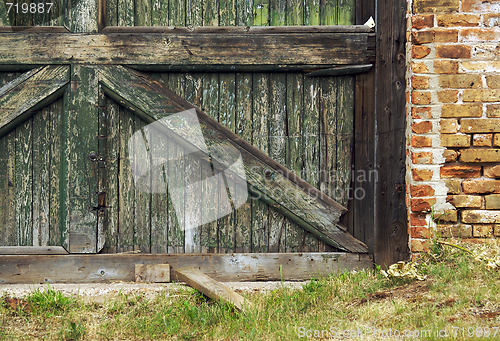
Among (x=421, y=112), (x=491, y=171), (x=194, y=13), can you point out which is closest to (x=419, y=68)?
(x=421, y=112)

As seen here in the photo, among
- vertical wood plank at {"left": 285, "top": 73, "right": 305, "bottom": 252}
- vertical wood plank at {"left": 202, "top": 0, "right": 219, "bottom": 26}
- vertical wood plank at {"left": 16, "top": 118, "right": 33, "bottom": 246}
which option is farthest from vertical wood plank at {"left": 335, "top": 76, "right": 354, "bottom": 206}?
vertical wood plank at {"left": 16, "top": 118, "right": 33, "bottom": 246}

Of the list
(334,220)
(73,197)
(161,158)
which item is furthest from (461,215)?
(73,197)

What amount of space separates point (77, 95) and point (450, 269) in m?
Answer: 2.88

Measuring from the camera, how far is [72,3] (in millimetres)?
2617

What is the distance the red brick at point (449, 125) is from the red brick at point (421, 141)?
4.7 inches

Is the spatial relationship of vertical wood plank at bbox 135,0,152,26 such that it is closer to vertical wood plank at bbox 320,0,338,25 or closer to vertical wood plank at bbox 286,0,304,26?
vertical wood plank at bbox 286,0,304,26

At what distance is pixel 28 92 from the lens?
8.54 ft

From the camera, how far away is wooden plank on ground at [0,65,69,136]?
8.52 feet

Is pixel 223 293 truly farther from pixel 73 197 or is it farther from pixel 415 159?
pixel 415 159

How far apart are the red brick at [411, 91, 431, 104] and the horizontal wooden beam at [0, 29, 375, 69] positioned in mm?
474

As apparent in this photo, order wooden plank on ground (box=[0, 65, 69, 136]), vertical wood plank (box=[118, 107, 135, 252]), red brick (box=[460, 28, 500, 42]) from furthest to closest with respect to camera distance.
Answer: vertical wood plank (box=[118, 107, 135, 252]) < wooden plank on ground (box=[0, 65, 69, 136]) < red brick (box=[460, 28, 500, 42])

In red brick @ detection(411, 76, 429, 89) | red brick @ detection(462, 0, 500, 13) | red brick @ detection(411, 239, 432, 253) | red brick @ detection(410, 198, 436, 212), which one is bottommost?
red brick @ detection(411, 239, 432, 253)

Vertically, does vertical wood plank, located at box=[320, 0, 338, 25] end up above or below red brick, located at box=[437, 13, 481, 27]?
above

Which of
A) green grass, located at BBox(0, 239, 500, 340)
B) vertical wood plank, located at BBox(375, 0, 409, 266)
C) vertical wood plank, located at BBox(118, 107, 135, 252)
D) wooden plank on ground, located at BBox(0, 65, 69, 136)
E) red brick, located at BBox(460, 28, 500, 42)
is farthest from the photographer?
vertical wood plank, located at BBox(118, 107, 135, 252)
